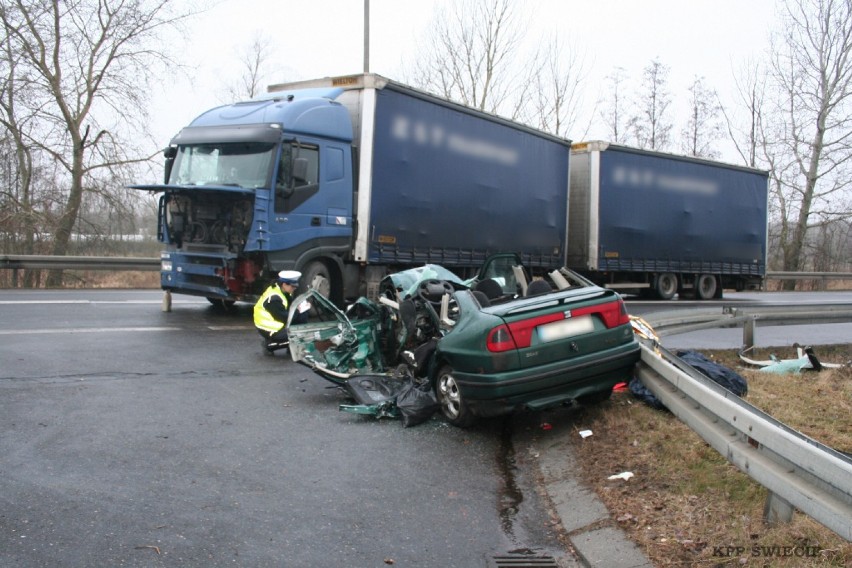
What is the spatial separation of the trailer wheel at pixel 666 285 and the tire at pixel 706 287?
1.19 metres

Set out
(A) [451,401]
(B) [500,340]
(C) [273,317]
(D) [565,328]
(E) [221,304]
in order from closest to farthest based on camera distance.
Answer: (B) [500,340] → (D) [565,328] → (A) [451,401] → (C) [273,317] → (E) [221,304]

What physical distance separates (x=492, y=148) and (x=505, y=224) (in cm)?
162

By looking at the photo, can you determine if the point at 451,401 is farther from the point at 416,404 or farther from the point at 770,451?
the point at 770,451

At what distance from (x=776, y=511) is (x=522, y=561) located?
4.10 feet

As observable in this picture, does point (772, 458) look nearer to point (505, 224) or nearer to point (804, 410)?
point (804, 410)

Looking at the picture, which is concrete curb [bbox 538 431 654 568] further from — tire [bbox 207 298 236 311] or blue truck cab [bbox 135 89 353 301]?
tire [bbox 207 298 236 311]

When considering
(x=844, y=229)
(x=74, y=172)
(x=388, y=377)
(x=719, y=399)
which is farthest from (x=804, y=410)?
(x=844, y=229)

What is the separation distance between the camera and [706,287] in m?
22.8

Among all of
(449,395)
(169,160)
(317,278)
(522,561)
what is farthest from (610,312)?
(169,160)

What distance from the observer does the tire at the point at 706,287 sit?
2238 cm

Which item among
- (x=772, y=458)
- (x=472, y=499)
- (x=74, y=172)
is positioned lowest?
(x=472, y=499)

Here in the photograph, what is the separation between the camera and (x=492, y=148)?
15773 millimetres

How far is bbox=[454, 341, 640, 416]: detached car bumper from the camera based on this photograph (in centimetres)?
569

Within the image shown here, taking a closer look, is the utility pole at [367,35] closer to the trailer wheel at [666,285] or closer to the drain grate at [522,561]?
the trailer wheel at [666,285]
